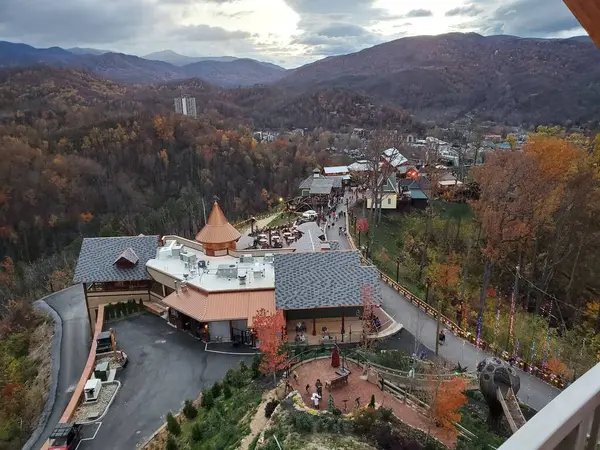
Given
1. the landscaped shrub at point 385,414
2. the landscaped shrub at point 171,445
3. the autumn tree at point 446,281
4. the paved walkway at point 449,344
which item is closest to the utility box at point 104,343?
the landscaped shrub at point 171,445

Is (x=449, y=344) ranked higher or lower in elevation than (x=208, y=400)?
higher

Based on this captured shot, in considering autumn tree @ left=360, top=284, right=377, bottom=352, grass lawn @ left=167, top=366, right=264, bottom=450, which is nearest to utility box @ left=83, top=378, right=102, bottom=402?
grass lawn @ left=167, top=366, right=264, bottom=450

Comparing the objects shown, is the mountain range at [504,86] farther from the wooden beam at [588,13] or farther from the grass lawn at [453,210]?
the wooden beam at [588,13]

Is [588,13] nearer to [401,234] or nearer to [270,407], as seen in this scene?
[270,407]

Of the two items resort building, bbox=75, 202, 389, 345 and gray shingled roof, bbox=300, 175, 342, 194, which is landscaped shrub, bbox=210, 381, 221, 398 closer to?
resort building, bbox=75, 202, 389, 345

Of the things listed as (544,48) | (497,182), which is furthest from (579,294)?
(544,48)

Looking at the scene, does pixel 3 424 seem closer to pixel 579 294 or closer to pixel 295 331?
pixel 295 331

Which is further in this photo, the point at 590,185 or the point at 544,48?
the point at 544,48

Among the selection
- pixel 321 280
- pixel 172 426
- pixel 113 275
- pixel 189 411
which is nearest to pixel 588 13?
pixel 172 426
